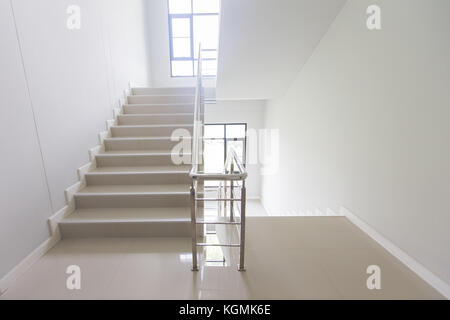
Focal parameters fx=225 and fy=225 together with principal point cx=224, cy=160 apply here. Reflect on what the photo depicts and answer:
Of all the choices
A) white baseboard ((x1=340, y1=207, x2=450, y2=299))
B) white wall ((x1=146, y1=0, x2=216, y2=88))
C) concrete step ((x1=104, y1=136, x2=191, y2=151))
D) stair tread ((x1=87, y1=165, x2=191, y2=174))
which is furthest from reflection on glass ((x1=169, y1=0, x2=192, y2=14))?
white baseboard ((x1=340, y1=207, x2=450, y2=299))

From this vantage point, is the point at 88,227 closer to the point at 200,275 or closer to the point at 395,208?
the point at 200,275

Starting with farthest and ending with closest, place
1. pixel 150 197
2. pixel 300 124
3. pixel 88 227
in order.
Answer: pixel 300 124 < pixel 150 197 < pixel 88 227

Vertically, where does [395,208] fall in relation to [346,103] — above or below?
below

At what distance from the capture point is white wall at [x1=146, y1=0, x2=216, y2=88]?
570 cm

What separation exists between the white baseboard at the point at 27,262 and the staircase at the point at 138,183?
11cm

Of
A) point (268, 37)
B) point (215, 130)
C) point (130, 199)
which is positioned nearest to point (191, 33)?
point (215, 130)

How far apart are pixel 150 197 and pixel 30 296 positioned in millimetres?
1107

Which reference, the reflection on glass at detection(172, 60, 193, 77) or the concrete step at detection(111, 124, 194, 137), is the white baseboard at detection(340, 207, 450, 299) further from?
the reflection on glass at detection(172, 60, 193, 77)

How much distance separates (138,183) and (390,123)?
252cm

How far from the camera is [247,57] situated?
327 cm

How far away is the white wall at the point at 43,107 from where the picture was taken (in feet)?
5.27
